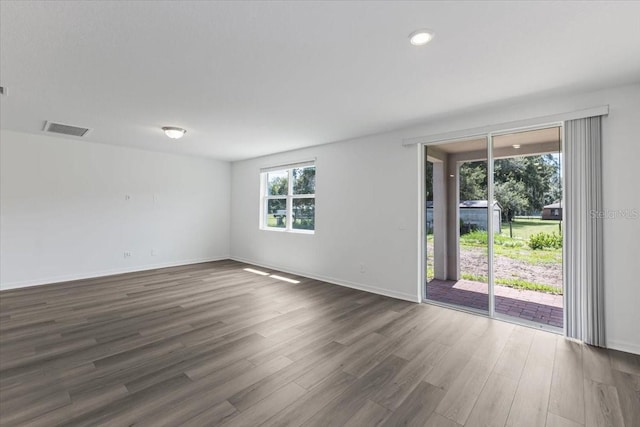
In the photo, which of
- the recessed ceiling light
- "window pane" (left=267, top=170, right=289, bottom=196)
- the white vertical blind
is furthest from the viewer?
"window pane" (left=267, top=170, right=289, bottom=196)

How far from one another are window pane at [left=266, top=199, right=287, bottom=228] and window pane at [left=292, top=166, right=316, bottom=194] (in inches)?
19.3

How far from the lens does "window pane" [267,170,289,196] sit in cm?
624

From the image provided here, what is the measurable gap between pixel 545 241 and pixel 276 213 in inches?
189

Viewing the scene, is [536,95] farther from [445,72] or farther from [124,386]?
[124,386]

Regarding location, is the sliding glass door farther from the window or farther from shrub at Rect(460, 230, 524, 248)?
the window

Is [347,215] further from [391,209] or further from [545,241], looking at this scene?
[545,241]

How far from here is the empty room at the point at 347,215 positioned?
1864mm

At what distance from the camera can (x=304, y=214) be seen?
19.1ft

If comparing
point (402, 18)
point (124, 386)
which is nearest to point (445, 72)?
point (402, 18)

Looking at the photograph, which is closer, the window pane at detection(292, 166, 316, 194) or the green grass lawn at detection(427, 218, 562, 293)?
the green grass lawn at detection(427, 218, 562, 293)

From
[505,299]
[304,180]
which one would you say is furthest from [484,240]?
[304,180]

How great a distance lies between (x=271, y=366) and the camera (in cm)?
235

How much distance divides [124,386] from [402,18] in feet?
10.4

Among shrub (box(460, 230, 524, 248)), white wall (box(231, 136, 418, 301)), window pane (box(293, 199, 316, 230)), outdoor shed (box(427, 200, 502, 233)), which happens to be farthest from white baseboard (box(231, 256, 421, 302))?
outdoor shed (box(427, 200, 502, 233))
